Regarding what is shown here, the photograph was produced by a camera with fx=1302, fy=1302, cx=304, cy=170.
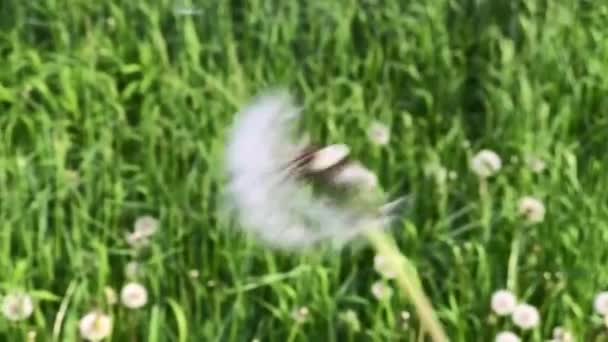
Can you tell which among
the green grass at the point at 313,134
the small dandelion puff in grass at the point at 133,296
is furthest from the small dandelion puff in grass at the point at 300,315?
the small dandelion puff in grass at the point at 133,296

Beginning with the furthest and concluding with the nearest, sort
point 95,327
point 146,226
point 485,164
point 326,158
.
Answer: point 485,164 < point 146,226 < point 95,327 < point 326,158

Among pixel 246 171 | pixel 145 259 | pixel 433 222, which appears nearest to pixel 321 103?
pixel 433 222

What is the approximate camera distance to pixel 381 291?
1.54 meters

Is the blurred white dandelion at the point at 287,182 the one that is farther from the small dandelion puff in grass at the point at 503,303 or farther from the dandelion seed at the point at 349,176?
the small dandelion puff in grass at the point at 503,303

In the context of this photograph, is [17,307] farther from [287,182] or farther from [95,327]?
[287,182]

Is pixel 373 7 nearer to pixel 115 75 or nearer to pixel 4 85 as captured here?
pixel 115 75

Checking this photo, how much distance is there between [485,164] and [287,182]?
0.86 metres

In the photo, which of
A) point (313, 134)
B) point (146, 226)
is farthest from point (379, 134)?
point (146, 226)

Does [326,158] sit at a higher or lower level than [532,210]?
higher

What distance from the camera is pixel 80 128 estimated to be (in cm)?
185

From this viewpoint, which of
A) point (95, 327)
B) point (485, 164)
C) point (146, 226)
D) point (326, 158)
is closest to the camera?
point (326, 158)

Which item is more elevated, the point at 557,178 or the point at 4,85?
the point at 4,85

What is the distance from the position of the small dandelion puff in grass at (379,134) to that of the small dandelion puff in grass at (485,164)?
0.13 meters

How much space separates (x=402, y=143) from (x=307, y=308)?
0.36m
